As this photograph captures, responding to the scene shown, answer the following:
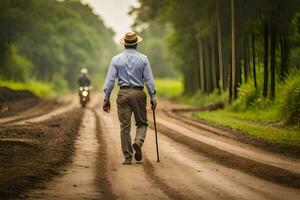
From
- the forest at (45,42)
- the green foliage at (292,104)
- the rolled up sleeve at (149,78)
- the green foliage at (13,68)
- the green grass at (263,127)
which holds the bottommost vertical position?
the green grass at (263,127)

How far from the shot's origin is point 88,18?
12256cm

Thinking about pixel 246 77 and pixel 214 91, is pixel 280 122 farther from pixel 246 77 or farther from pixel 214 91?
pixel 214 91

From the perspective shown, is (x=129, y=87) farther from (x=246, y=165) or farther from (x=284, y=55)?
(x=284, y=55)

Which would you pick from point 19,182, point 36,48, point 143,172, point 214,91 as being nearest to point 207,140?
point 143,172

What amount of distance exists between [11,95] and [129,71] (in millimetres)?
31501

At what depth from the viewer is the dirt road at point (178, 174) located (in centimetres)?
940

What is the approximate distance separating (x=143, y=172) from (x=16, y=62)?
49.8 m

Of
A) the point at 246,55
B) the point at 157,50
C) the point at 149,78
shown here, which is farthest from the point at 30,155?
the point at 157,50

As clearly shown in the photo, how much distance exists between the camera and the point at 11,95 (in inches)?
1711

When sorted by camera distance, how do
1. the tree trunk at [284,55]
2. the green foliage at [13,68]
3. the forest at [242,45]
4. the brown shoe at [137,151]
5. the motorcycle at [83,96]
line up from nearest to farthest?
the brown shoe at [137,151], the forest at [242,45], the tree trunk at [284,55], the motorcycle at [83,96], the green foliage at [13,68]

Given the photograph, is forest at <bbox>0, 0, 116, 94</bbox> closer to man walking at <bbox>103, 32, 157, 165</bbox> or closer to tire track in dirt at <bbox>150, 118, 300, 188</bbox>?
tire track in dirt at <bbox>150, 118, 300, 188</bbox>

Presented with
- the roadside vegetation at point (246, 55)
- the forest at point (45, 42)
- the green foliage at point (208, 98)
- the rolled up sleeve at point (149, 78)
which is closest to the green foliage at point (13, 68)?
the forest at point (45, 42)

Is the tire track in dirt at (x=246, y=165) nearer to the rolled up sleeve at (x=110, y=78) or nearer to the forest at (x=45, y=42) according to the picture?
the rolled up sleeve at (x=110, y=78)

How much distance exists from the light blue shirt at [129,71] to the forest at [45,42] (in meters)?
39.1
